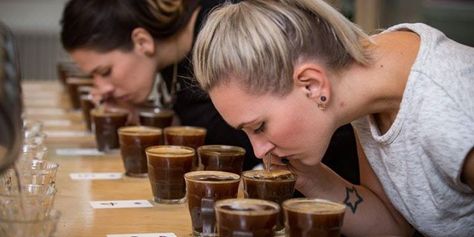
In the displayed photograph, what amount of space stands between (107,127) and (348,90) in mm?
1284

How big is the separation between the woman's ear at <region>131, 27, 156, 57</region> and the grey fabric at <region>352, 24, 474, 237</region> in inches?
50.7

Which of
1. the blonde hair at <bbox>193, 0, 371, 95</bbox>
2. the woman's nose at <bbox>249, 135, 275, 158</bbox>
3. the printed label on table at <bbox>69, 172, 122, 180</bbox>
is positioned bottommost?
the printed label on table at <bbox>69, 172, 122, 180</bbox>

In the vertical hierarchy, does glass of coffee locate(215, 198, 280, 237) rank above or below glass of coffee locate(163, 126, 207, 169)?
below

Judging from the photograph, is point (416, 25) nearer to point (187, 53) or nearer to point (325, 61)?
point (325, 61)

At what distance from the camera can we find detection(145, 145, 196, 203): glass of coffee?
208 cm

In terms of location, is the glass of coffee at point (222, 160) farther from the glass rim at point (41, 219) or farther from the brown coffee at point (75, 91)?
the brown coffee at point (75, 91)

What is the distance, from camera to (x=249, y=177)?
180 cm

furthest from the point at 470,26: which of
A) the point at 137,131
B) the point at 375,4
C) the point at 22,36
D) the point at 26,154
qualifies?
the point at 26,154

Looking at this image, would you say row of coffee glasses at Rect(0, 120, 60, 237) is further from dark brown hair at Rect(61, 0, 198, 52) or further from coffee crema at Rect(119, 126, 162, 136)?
dark brown hair at Rect(61, 0, 198, 52)

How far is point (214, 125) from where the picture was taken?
3.06 metres

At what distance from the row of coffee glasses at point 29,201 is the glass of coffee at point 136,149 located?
424 millimetres

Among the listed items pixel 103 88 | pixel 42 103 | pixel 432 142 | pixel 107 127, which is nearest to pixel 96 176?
pixel 107 127

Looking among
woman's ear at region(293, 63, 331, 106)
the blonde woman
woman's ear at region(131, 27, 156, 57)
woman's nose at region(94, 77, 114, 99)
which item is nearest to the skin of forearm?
the blonde woman

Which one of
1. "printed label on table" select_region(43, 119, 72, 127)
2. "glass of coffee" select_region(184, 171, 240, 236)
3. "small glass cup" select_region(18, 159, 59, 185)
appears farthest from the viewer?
"printed label on table" select_region(43, 119, 72, 127)
